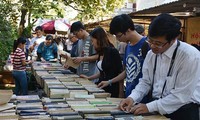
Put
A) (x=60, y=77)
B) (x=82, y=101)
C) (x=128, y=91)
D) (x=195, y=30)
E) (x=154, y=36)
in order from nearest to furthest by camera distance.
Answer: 1. (x=154, y=36)
2. (x=82, y=101)
3. (x=128, y=91)
4. (x=60, y=77)
5. (x=195, y=30)

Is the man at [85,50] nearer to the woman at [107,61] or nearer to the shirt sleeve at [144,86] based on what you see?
the woman at [107,61]

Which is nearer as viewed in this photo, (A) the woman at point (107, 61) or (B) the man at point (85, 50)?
(A) the woman at point (107, 61)

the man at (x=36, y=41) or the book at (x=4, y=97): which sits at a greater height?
the book at (x=4, y=97)

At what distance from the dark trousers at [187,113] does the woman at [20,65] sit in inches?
185

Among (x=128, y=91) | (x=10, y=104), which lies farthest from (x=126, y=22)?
(x=10, y=104)

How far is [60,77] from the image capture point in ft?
13.8

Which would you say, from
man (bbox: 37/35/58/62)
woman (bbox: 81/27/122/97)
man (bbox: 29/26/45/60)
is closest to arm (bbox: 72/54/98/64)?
woman (bbox: 81/27/122/97)

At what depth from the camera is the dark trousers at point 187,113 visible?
2469mm

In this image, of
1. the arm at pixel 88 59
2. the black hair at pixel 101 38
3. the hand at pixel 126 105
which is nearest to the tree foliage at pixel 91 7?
the arm at pixel 88 59

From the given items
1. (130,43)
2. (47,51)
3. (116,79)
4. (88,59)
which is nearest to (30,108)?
(130,43)

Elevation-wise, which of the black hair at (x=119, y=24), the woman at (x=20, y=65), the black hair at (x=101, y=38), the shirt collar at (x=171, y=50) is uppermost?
the black hair at (x=119, y=24)

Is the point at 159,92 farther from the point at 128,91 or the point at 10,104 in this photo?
the point at 10,104

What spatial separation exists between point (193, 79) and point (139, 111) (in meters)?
0.41

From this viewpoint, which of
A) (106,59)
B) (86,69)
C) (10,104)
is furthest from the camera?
(86,69)
